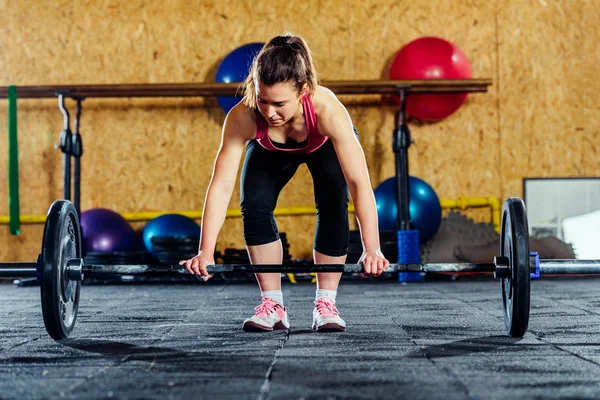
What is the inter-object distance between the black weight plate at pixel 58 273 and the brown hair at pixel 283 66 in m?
0.67

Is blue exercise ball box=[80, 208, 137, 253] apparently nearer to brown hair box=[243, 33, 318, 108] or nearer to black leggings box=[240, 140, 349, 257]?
black leggings box=[240, 140, 349, 257]

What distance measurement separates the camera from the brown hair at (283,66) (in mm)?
1932

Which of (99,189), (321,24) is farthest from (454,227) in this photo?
(99,189)

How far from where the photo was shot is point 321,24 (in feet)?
18.6

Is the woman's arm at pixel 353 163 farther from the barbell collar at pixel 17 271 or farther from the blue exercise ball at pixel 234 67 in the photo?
the blue exercise ball at pixel 234 67

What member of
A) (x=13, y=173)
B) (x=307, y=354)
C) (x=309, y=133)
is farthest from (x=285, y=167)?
(x=13, y=173)

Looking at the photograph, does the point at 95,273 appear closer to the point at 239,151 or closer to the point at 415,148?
the point at 239,151

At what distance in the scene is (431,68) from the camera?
199 inches

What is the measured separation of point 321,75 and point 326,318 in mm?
3604

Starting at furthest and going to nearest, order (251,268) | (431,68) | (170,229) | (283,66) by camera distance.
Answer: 1. (431,68)
2. (170,229)
3. (251,268)
4. (283,66)

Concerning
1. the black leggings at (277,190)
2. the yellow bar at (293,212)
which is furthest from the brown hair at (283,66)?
the yellow bar at (293,212)

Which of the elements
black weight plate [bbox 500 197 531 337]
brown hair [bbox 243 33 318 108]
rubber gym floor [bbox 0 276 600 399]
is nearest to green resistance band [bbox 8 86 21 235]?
rubber gym floor [bbox 0 276 600 399]

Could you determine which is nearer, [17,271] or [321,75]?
[17,271]

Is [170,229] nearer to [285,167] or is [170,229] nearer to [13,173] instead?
[13,173]
